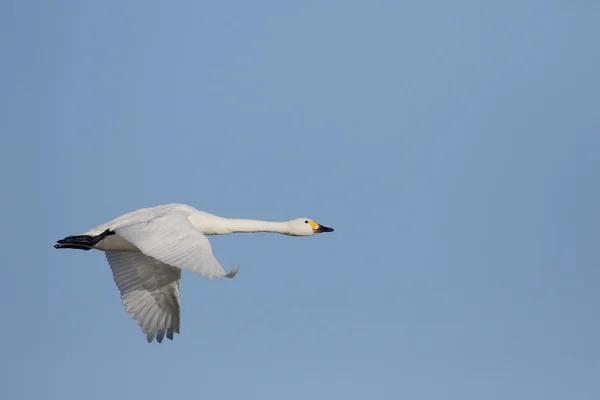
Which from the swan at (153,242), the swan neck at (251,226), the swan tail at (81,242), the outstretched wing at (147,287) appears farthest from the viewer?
the outstretched wing at (147,287)

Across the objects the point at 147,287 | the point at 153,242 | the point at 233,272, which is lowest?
the point at 147,287

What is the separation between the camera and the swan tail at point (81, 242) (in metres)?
24.0

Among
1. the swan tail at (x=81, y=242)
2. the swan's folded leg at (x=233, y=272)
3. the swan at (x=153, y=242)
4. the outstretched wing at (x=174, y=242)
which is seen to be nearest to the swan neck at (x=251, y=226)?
the swan at (x=153, y=242)

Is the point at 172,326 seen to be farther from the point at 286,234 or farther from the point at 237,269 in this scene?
the point at 237,269

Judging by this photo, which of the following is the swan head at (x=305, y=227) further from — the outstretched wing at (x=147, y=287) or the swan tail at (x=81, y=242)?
the swan tail at (x=81, y=242)

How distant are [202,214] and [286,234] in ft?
9.17

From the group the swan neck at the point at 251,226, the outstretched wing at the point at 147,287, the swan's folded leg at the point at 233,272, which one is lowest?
the outstretched wing at the point at 147,287

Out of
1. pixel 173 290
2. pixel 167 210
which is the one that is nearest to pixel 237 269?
pixel 167 210

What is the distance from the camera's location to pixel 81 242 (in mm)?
24062

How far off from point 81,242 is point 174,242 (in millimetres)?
3090

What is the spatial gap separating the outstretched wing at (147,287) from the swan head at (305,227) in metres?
2.74

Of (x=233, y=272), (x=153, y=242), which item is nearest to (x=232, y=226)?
(x=153, y=242)

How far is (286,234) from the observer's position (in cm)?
2712

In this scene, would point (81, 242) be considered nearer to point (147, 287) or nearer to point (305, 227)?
point (147, 287)
